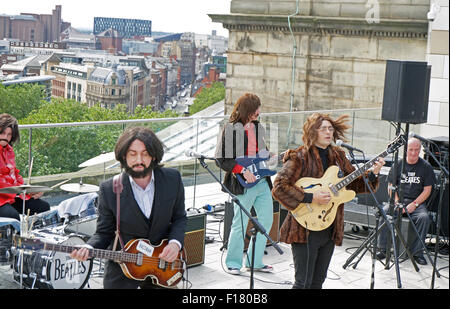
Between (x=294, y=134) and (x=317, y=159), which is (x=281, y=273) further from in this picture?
(x=294, y=134)

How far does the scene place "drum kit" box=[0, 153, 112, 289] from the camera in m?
6.19

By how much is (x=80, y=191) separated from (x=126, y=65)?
189399 millimetres

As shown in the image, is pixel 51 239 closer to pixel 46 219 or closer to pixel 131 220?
pixel 46 219

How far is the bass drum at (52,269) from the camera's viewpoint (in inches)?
243

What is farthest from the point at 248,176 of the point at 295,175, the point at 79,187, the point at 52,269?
the point at 52,269

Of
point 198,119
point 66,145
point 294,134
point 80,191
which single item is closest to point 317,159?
point 80,191

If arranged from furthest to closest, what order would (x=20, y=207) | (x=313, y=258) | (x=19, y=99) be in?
(x=19, y=99) < (x=20, y=207) < (x=313, y=258)

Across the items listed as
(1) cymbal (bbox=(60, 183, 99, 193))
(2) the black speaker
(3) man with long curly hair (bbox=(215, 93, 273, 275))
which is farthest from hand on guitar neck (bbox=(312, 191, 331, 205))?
(1) cymbal (bbox=(60, 183, 99, 193))

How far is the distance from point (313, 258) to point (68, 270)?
2.23 metres

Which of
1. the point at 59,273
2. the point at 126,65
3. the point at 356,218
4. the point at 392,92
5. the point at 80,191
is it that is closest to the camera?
the point at 59,273

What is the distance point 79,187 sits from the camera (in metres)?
7.65

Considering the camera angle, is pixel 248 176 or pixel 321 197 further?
pixel 248 176

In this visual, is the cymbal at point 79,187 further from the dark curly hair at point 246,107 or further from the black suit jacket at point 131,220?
the black suit jacket at point 131,220

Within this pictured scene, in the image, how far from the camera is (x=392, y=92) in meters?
6.96
